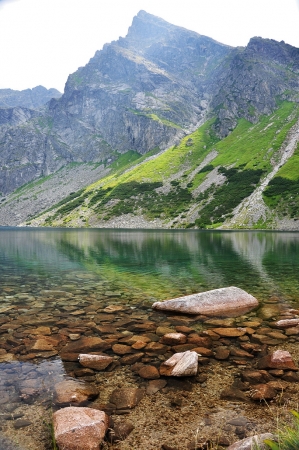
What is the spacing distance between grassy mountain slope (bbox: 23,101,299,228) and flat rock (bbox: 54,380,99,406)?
11475 cm

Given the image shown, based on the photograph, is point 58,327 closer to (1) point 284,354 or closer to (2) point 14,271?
(1) point 284,354

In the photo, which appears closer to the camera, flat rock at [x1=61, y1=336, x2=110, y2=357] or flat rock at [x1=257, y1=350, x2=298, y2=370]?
flat rock at [x1=257, y1=350, x2=298, y2=370]

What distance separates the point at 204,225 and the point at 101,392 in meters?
118

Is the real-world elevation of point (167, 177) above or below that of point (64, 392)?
above

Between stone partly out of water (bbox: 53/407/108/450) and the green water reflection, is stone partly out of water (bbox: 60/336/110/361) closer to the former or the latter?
stone partly out of water (bbox: 53/407/108/450)

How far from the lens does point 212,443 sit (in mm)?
6008

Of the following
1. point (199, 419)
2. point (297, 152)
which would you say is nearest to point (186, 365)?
point (199, 419)

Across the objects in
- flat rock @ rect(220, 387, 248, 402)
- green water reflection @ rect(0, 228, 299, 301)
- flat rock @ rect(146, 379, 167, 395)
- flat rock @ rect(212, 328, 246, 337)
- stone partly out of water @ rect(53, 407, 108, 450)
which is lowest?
green water reflection @ rect(0, 228, 299, 301)

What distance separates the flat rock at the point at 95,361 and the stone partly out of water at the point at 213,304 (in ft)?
21.7

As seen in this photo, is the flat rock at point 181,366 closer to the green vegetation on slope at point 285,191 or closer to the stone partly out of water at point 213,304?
the stone partly out of water at point 213,304

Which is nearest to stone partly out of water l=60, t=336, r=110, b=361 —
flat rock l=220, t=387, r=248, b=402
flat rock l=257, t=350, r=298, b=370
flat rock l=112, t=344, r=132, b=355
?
flat rock l=112, t=344, r=132, b=355

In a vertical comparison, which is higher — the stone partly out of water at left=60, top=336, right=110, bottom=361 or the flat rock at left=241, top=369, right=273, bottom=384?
the flat rock at left=241, top=369, right=273, bottom=384

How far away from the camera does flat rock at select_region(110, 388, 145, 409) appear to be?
7.60m

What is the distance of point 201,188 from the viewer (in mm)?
154625
